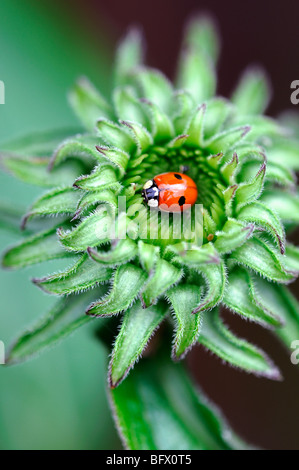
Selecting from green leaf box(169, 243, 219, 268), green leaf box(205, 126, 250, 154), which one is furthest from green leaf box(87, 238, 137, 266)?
green leaf box(205, 126, 250, 154)

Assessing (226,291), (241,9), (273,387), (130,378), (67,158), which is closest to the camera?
(226,291)

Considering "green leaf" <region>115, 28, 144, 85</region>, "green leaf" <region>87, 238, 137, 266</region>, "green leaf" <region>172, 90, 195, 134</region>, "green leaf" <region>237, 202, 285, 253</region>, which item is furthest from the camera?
"green leaf" <region>115, 28, 144, 85</region>

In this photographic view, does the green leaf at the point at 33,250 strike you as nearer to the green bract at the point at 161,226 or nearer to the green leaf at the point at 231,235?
the green bract at the point at 161,226

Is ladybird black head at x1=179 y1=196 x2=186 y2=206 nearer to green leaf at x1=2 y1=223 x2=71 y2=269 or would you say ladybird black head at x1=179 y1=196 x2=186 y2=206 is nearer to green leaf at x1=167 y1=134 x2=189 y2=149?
green leaf at x1=167 y1=134 x2=189 y2=149

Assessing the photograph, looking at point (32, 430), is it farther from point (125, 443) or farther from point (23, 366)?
point (125, 443)

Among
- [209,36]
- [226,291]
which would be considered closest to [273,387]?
[226,291]

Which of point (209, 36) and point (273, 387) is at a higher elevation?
point (209, 36)

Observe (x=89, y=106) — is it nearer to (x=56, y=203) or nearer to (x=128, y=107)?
(x=128, y=107)
